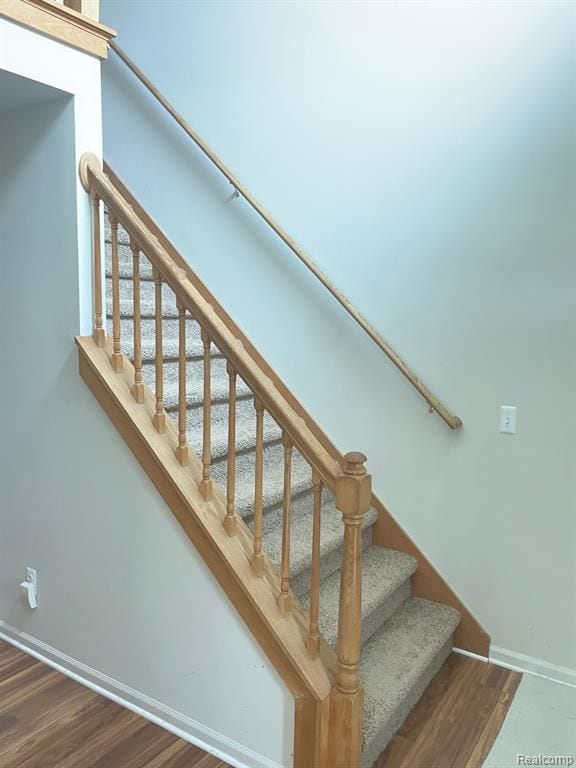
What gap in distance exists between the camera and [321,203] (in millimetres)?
2643

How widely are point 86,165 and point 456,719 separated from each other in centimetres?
228

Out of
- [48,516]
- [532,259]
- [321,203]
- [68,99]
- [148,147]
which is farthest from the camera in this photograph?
[148,147]

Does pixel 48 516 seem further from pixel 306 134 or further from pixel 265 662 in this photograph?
pixel 306 134

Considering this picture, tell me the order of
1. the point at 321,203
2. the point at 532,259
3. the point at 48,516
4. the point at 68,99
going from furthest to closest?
1. the point at 321,203
2. the point at 48,516
3. the point at 532,259
4. the point at 68,99

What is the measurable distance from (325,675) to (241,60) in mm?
2630

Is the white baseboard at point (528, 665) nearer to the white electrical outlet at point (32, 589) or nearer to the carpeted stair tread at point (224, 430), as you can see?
the carpeted stair tread at point (224, 430)

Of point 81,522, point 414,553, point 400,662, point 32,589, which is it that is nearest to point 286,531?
point 400,662

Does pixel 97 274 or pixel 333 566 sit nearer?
pixel 97 274

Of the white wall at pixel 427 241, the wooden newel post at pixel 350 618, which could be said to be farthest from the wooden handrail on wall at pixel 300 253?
the wooden newel post at pixel 350 618

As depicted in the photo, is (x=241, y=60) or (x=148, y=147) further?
(x=148, y=147)

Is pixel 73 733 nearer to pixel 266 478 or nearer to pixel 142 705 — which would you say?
pixel 142 705

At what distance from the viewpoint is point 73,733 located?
1967mm

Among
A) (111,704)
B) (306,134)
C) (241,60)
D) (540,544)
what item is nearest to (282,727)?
(111,704)

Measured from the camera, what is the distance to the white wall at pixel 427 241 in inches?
84.0
